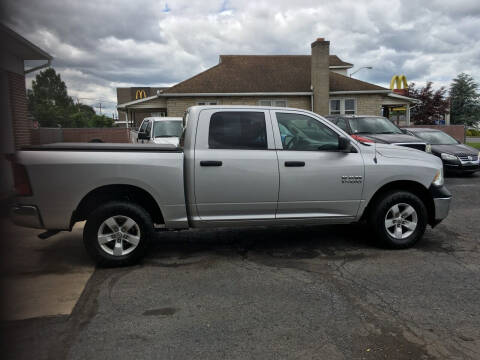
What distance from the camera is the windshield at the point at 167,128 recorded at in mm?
11672

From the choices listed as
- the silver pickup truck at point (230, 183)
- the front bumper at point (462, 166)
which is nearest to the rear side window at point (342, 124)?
the front bumper at point (462, 166)

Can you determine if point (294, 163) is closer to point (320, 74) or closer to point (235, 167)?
point (235, 167)

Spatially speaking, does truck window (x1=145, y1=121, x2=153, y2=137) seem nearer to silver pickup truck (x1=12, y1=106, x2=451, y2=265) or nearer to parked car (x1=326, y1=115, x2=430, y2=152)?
parked car (x1=326, y1=115, x2=430, y2=152)

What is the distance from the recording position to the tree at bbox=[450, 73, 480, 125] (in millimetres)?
40938

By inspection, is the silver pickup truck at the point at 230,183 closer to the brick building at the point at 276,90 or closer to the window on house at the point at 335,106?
the brick building at the point at 276,90

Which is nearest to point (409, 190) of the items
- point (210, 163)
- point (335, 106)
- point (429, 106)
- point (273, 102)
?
point (210, 163)

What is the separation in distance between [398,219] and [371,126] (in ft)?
24.5

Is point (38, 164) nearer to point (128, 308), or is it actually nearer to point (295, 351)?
point (128, 308)

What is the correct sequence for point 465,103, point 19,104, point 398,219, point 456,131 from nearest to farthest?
1. point 19,104
2. point 398,219
3. point 456,131
4. point 465,103

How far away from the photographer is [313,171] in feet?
16.5

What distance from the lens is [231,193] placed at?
4.86m

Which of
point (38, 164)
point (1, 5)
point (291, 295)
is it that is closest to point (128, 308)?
point (291, 295)

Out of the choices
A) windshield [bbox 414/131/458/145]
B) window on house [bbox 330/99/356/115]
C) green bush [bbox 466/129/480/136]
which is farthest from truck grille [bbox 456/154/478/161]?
green bush [bbox 466/129/480/136]

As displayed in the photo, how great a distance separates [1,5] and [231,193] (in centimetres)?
379
